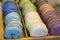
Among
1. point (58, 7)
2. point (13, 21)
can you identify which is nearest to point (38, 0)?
point (58, 7)

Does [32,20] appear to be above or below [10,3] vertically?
below

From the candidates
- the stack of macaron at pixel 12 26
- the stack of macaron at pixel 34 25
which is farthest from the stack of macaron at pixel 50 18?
the stack of macaron at pixel 12 26

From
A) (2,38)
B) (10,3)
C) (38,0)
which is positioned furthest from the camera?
(38,0)

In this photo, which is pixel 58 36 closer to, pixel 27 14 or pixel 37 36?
pixel 37 36

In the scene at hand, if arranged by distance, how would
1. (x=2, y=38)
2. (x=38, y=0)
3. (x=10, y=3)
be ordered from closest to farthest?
(x=2, y=38)
(x=10, y=3)
(x=38, y=0)

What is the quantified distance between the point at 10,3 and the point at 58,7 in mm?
370

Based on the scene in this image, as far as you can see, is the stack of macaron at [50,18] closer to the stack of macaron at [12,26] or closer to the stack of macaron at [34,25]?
A: the stack of macaron at [34,25]

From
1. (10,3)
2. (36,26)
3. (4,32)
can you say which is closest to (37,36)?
(36,26)

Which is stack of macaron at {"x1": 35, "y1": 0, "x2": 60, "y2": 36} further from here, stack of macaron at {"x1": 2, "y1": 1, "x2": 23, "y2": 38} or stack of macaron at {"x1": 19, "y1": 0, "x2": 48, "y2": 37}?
stack of macaron at {"x1": 2, "y1": 1, "x2": 23, "y2": 38}

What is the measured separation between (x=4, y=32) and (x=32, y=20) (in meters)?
0.14

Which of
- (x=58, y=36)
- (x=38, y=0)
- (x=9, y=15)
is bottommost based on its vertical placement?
(x=58, y=36)

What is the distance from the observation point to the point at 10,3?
3.44 ft

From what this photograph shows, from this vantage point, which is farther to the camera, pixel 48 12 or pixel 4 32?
pixel 48 12

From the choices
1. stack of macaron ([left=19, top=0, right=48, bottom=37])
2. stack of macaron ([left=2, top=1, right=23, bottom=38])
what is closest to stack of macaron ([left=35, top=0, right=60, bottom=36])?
stack of macaron ([left=19, top=0, right=48, bottom=37])
